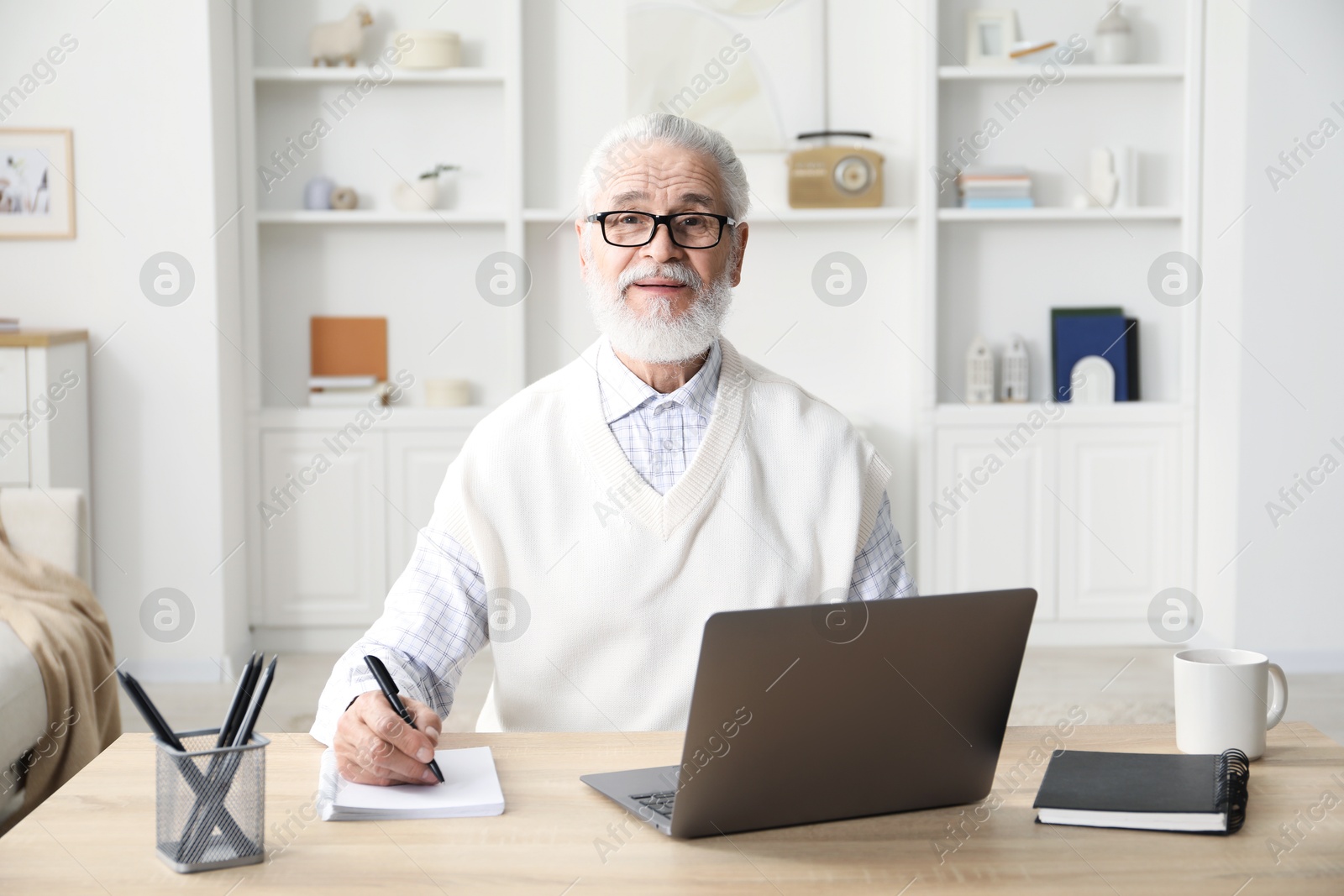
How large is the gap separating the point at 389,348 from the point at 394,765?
11.0ft

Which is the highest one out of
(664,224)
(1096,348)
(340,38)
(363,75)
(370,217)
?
(340,38)

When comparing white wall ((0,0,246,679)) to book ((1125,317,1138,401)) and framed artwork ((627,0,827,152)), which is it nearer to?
framed artwork ((627,0,827,152))

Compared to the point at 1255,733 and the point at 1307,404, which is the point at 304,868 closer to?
the point at 1255,733

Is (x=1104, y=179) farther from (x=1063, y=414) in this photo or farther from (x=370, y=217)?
(x=370, y=217)

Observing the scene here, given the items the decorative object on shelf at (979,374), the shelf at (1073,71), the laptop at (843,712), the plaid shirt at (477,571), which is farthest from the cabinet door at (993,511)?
the laptop at (843,712)

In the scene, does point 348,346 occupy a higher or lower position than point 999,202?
lower

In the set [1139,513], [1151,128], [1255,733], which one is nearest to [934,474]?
[1139,513]

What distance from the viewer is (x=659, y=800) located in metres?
1.01

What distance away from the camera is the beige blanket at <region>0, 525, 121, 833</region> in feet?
7.84

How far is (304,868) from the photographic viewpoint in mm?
897

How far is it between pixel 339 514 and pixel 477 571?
8.90 feet

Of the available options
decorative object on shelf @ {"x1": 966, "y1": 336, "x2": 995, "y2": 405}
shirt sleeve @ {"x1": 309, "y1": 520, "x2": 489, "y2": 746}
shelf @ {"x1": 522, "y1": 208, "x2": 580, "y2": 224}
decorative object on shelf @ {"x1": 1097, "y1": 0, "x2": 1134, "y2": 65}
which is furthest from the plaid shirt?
decorative object on shelf @ {"x1": 1097, "y1": 0, "x2": 1134, "y2": 65}

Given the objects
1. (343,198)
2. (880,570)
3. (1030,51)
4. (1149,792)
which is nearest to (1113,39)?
(1030,51)

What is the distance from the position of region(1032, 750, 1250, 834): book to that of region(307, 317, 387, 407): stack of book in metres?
3.43
